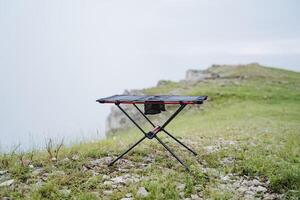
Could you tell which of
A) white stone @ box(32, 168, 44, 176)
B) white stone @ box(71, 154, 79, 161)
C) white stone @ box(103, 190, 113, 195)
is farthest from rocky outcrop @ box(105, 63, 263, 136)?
white stone @ box(103, 190, 113, 195)

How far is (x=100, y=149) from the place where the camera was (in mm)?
9508

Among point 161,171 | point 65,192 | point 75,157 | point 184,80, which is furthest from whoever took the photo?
point 184,80

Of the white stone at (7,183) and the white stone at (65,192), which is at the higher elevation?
the white stone at (7,183)

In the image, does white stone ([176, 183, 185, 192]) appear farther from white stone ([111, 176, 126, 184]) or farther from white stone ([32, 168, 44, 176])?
white stone ([32, 168, 44, 176])

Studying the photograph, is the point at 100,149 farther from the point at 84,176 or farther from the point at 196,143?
the point at 196,143

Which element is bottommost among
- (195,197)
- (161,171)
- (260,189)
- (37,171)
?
(260,189)

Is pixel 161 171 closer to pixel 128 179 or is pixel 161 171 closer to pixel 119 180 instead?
pixel 128 179

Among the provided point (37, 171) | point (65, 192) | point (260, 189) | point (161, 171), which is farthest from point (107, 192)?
point (260, 189)

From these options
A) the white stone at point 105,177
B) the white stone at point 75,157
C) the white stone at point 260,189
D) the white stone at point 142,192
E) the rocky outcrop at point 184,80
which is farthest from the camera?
the rocky outcrop at point 184,80

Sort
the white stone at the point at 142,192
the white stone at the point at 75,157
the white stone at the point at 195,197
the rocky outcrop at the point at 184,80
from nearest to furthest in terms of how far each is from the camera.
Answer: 1. the white stone at the point at 142,192
2. the white stone at the point at 195,197
3. the white stone at the point at 75,157
4. the rocky outcrop at the point at 184,80

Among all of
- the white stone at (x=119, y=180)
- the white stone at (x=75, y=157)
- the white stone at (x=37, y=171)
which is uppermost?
the white stone at (x=75, y=157)

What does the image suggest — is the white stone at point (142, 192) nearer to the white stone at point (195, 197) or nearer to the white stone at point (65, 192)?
the white stone at point (195, 197)

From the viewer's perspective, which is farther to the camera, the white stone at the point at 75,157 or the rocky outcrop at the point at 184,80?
the rocky outcrop at the point at 184,80

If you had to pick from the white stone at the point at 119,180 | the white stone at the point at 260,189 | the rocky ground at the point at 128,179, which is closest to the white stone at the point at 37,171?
the rocky ground at the point at 128,179
